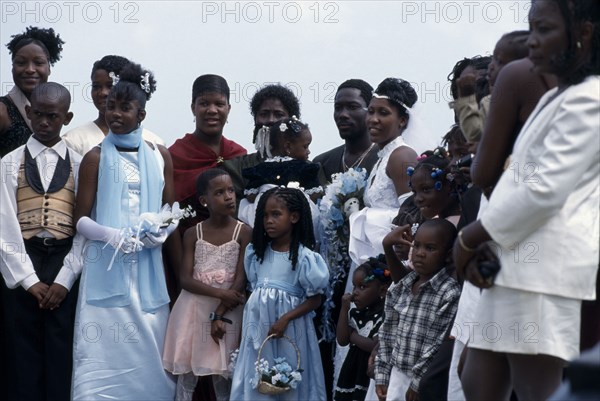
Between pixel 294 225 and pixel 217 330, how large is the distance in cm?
85

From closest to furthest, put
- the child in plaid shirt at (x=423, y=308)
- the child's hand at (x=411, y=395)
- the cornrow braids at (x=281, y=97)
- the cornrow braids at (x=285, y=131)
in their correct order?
the child's hand at (x=411, y=395) → the child in plaid shirt at (x=423, y=308) → the cornrow braids at (x=285, y=131) → the cornrow braids at (x=281, y=97)

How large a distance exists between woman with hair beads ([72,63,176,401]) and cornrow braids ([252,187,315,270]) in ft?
1.88

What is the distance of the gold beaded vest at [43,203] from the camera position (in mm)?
7412

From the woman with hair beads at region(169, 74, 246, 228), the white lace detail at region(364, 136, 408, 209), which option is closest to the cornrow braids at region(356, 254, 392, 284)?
the white lace detail at region(364, 136, 408, 209)

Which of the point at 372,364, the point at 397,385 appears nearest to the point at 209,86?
the point at 372,364

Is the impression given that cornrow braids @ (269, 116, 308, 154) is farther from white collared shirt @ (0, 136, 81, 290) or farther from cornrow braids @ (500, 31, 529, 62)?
cornrow braids @ (500, 31, 529, 62)

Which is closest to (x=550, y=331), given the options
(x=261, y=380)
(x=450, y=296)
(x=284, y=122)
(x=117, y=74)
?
(x=450, y=296)

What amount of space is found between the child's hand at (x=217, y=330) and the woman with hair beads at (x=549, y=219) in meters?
3.41

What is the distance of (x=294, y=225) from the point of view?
7.43 meters

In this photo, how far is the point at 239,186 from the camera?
26.4ft

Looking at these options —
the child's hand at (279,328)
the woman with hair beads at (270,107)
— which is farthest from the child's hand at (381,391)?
the woman with hair beads at (270,107)

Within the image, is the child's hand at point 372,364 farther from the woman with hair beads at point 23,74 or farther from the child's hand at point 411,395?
the woman with hair beads at point 23,74

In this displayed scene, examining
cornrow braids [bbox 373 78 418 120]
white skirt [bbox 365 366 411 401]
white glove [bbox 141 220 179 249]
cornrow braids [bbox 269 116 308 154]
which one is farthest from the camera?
cornrow braids [bbox 269 116 308 154]

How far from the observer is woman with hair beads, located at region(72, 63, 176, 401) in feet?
24.0
